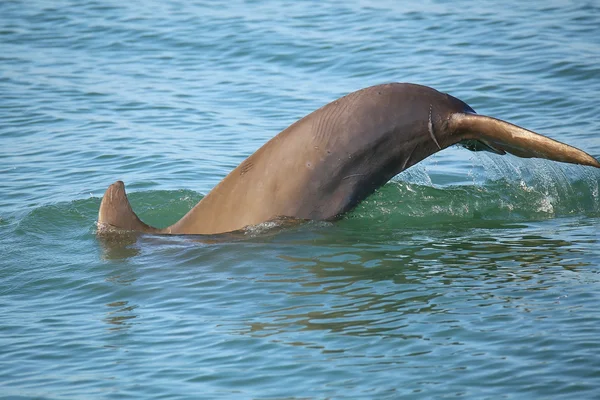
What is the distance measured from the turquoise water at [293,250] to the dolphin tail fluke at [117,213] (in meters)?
0.16

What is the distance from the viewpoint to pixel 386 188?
11297 millimetres

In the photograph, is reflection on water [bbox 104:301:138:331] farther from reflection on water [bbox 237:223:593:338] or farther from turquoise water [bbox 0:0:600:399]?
reflection on water [bbox 237:223:593:338]

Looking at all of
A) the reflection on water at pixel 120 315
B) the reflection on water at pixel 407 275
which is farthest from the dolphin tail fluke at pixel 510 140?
the reflection on water at pixel 120 315

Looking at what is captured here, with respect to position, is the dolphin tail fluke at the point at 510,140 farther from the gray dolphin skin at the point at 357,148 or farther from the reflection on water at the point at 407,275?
the reflection on water at the point at 407,275

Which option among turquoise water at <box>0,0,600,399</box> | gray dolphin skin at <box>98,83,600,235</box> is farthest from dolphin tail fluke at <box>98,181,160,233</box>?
gray dolphin skin at <box>98,83,600,235</box>

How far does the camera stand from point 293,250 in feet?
30.4

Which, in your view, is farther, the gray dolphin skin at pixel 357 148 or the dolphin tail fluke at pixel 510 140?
the gray dolphin skin at pixel 357 148

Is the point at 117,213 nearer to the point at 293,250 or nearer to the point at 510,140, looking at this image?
the point at 293,250

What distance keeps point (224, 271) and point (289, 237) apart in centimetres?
79

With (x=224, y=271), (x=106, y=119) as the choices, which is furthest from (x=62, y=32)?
(x=224, y=271)

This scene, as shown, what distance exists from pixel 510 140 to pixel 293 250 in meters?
2.30

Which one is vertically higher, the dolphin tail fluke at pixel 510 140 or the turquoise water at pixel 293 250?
the dolphin tail fluke at pixel 510 140

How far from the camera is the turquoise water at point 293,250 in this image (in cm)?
685

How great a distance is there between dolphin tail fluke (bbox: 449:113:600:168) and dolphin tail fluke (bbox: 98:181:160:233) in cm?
335
